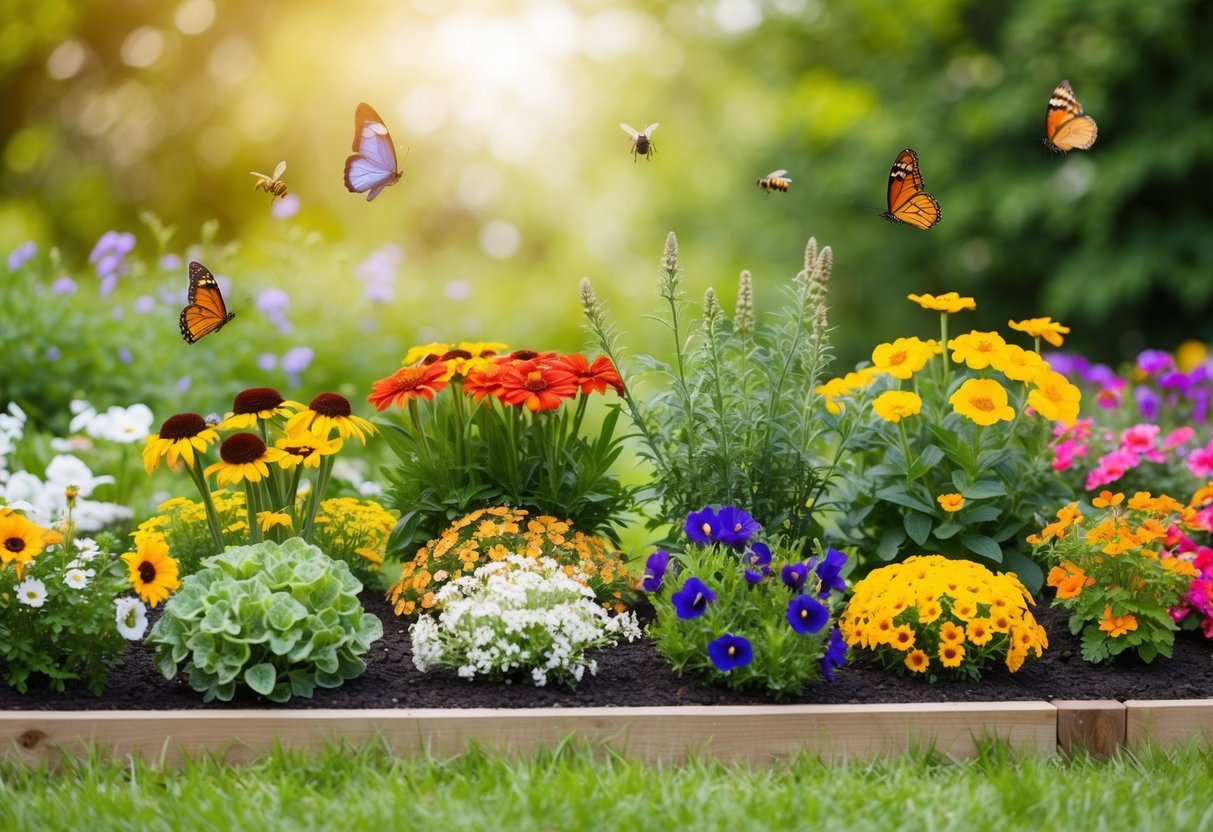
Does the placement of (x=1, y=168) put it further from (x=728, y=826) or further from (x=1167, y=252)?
(x=728, y=826)

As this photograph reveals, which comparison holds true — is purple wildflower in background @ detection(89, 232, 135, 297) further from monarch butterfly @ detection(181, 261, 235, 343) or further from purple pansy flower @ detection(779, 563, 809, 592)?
purple pansy flower @ detection(779, 563, 809, 592)

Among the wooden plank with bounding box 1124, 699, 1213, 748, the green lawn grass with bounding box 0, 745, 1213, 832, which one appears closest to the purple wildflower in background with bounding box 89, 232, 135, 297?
the green lawn grass with bounding box 0, 745, 1213, 832

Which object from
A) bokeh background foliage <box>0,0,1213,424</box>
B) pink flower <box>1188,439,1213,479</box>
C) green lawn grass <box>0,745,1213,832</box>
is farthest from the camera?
bokeh background foliage <box>0,0,1213,424</box>

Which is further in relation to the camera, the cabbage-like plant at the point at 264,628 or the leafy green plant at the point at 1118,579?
the leafy green plant at the point at 1118,579

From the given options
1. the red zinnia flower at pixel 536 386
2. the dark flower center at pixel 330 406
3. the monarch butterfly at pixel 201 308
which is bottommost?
the dark flower center at pixel 330 406

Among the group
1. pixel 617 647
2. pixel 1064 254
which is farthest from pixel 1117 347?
pixel 617 647

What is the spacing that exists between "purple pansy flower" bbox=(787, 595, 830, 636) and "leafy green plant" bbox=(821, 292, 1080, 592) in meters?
0.70

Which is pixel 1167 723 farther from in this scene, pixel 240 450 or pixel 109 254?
pixel 109 254

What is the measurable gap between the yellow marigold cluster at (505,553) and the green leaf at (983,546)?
1.00m

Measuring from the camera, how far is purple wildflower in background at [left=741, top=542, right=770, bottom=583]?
2.87m

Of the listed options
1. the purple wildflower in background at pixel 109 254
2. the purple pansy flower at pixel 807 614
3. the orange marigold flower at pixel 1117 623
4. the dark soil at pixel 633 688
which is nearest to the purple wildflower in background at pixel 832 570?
the purple pansy flower at pixel 807 614

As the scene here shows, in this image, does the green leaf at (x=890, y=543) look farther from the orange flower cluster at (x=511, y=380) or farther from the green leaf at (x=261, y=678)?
the green leaf at (x=261, y=678)

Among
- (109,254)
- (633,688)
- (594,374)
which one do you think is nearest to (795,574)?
(633,688)

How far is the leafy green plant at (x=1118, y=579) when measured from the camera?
309 cm
